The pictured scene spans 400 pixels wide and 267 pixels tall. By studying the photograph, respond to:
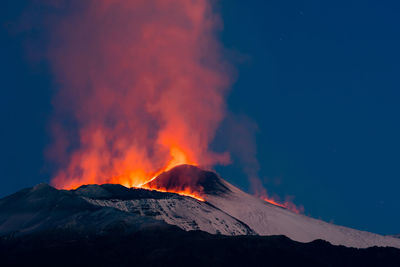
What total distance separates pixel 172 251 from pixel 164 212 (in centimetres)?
2938

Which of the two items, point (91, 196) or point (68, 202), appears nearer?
point (68, 202)

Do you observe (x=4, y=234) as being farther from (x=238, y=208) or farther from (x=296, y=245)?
(x=238, y=208)

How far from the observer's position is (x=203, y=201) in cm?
12169

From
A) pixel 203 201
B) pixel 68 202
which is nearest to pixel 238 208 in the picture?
pixel 203 201

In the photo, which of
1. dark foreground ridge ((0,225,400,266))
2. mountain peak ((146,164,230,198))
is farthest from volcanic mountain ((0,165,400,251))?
dark foreground ridge ((0,225,400,266))

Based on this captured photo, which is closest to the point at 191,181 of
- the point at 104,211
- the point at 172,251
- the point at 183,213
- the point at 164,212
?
the point at 183,213

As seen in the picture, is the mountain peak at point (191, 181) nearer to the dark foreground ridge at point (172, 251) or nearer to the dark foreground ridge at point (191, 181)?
the dark foreground ridge at point (191, 181)

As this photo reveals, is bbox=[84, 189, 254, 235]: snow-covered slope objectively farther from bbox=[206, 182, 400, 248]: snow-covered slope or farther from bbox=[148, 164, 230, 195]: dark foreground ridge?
bbox=[148, 164, 230, 195]: dark foreground ridge

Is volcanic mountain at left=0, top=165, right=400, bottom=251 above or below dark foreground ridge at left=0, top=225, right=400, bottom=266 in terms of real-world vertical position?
above

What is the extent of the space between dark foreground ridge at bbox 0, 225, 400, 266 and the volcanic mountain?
470 centimetres

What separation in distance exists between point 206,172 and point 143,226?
71988 millimetres

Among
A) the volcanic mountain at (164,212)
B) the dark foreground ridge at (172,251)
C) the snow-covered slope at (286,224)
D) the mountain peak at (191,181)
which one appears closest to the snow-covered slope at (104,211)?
the volcanic mountain at (164,212)

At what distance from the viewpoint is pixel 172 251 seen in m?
70.4

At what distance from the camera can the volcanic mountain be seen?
285 ft
